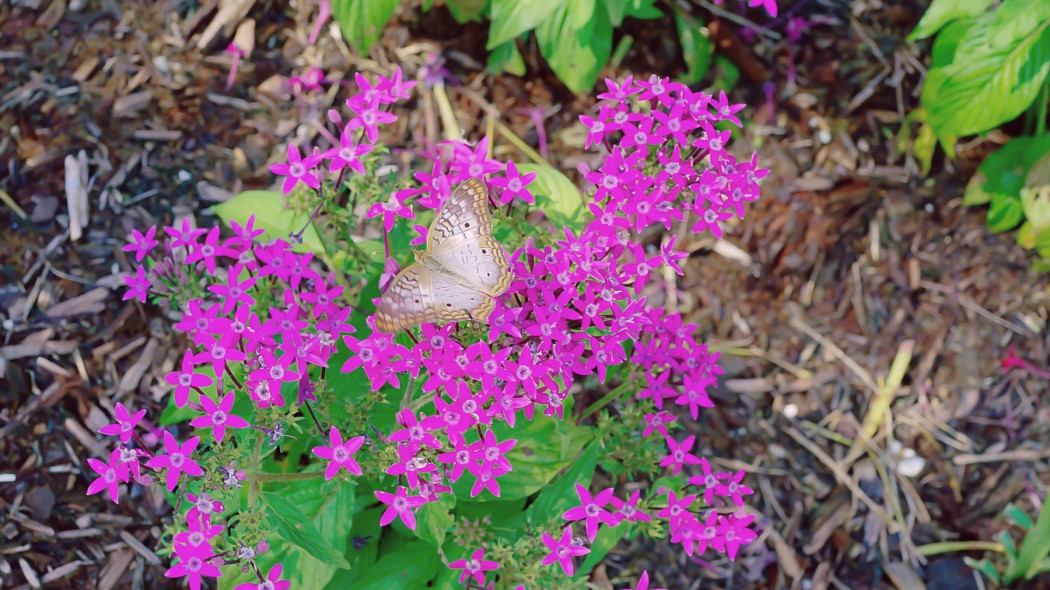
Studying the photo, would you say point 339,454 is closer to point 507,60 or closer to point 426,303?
point 426,303

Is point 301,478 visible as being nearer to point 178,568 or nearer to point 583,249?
point 178,568

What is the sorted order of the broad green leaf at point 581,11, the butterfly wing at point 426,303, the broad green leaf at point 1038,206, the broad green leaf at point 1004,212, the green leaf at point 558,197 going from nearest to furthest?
Result: 1. the butterfly wing at point 426,303
2. the green leaf at point 558,197
3. the broad green leaf at point 581,11
4. the broad green leaf at point 1038,206
5. the broad green leaf at point 1004,212

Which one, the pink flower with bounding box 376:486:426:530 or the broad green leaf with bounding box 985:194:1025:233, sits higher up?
the pink flower with bounding box 376:486:426:530

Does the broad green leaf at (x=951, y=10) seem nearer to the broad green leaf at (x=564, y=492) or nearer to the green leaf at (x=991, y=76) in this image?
the green leaf at (x=991, y=76)

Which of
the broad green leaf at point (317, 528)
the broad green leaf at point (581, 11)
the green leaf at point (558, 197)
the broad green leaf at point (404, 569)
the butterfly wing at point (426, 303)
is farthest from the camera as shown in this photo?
the broad green leaf at point (581, 11)

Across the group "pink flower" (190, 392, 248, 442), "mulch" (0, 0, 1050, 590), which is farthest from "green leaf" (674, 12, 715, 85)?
"pink flower" (190, 392, 248, 442)

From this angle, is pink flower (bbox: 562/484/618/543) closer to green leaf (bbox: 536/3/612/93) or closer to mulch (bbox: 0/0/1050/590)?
mulch (bbox: 0/0/1050/590)

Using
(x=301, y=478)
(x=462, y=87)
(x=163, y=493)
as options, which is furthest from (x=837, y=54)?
(x=163, y=493)

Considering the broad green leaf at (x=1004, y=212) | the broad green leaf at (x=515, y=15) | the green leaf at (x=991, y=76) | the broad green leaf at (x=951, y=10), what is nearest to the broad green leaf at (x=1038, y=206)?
the broad green leaf at (x=1004, y=212)
